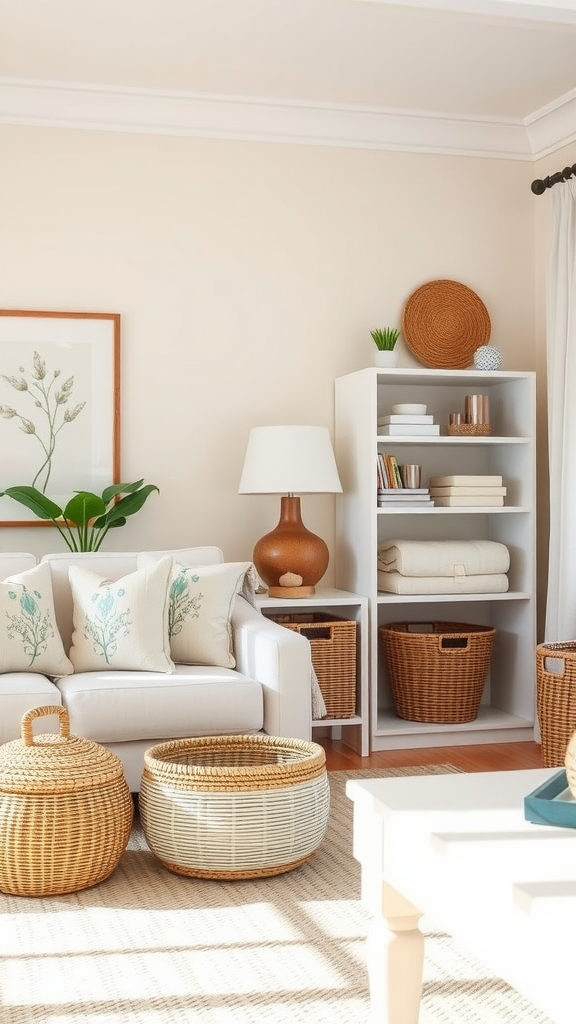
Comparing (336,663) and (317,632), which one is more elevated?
(317,632)

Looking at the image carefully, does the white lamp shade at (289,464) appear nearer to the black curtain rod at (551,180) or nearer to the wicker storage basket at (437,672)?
the wicker storage basket at (437,672)

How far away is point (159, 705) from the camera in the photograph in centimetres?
331

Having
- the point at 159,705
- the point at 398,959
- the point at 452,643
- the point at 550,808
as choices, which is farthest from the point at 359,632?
the point at 550,808

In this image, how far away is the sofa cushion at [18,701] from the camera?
319 centimetres

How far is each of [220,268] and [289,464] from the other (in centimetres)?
97

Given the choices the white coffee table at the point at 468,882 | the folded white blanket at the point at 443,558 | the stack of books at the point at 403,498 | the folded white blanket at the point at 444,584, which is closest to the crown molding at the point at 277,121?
the stack of books at the point at 403,498

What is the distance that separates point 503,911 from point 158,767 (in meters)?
1.59

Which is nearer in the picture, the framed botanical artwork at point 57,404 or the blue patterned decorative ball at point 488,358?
the framed botanical artwork at point 57,404

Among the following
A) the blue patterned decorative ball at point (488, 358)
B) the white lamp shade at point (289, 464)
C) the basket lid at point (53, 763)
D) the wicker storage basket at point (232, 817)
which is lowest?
the wicker storage basket at point (232, 817)

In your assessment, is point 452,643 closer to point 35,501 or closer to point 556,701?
point 556,701

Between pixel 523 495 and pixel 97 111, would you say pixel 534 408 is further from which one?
pixel 97 111

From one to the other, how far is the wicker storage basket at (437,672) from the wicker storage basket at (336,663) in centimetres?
28

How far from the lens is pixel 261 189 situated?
4.70 m

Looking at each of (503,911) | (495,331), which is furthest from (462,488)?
(503,911)
